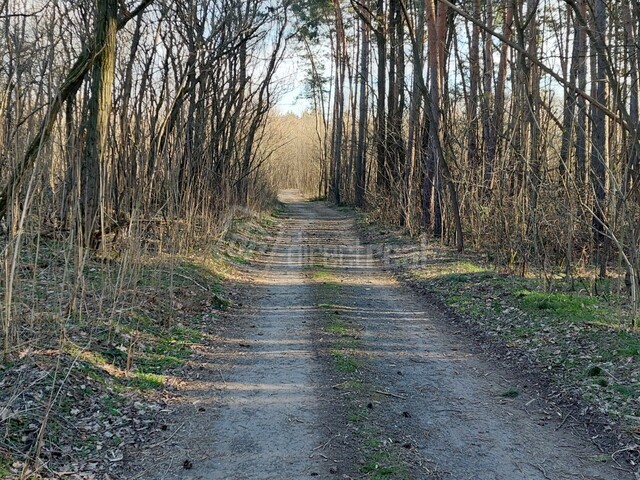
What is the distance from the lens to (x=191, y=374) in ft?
17.1

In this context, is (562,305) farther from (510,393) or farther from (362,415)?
(362,415)

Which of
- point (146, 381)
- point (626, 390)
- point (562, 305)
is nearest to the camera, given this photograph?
point (626, 390)

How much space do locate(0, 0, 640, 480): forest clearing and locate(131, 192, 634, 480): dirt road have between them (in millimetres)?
24

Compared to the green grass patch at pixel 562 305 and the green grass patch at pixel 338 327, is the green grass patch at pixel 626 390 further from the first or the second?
the green grass patch at pixel 338 327

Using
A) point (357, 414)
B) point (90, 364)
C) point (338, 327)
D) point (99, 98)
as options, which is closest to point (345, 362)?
point (357, 414)

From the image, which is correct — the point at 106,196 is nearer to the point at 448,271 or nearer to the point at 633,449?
the point at 448,271

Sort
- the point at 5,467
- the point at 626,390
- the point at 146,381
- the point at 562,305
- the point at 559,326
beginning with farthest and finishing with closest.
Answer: the point at 562,305 < the point at 559,326 < the point at 146,381 < the point at 626,390 < the point at 5,467

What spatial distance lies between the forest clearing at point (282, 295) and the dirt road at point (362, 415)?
0.02m

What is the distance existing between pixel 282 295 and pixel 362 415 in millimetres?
4529

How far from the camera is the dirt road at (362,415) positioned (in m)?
3.51

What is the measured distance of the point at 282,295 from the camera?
862cm

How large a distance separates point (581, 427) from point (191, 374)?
3403 millimetres

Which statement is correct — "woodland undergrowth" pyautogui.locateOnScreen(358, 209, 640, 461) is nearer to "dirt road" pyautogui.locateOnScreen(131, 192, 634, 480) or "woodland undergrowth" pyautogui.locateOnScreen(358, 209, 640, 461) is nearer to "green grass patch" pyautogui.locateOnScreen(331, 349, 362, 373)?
"dirt road" pyautogui.locateOnScreen(131, 192, 634, 480)

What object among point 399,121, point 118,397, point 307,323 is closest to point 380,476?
point 118,397
